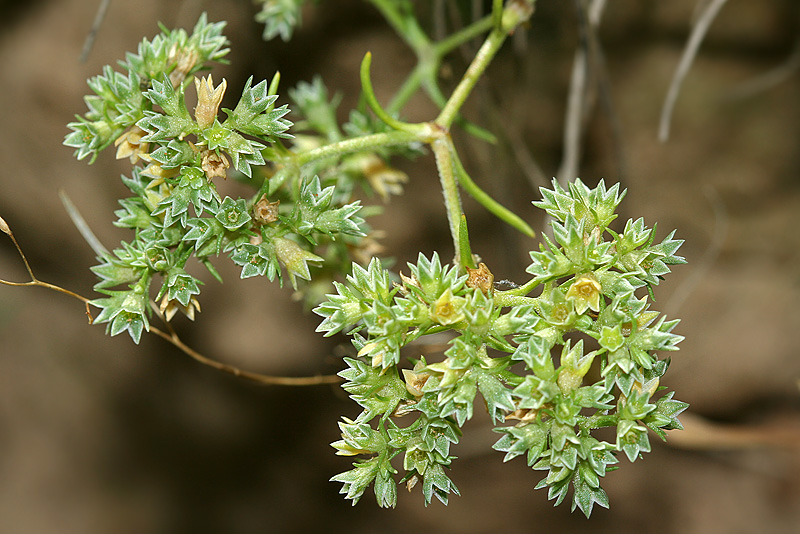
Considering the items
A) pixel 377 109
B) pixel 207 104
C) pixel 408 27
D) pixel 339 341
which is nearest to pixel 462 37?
pixel 408 27

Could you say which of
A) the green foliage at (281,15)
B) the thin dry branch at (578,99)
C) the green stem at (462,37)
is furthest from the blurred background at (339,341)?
the green foliage at (281,15)

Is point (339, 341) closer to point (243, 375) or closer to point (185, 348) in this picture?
point (243, 375)

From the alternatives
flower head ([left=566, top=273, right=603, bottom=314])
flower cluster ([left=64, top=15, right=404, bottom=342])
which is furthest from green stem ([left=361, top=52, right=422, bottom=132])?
flower head ([left=566, top=273, right=603, bottom=314])

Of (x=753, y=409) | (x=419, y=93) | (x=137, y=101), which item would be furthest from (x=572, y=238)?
(x=753, y=409)

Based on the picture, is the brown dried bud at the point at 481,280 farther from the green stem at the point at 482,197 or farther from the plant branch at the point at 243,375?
the plant branch at the point at 243,375

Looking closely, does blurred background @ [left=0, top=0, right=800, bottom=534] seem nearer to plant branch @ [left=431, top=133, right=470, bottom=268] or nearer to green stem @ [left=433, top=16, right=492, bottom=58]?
green stem @ [left=433, top=16, right=492, bottom=58]

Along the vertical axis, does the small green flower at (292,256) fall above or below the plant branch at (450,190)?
below

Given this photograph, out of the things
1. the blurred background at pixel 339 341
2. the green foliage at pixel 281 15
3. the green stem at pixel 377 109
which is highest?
the green foliage at pixel 281 15
